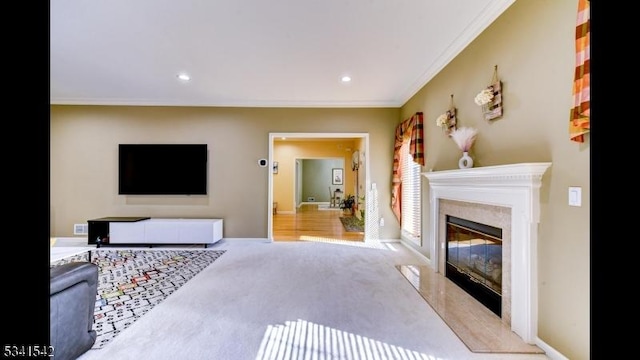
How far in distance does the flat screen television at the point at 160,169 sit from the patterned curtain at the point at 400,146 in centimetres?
349

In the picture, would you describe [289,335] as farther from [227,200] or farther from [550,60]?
[227,200]

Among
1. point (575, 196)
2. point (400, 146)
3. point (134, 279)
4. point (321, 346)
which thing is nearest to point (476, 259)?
point (575, 196)

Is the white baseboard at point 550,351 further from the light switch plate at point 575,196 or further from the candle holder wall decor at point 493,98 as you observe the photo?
the candle holder wall decor at point 493,98

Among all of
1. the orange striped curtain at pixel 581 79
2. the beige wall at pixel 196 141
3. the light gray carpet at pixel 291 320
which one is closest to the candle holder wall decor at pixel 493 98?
the orange striped curtain at pixel 581 79

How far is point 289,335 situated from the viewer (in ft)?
6.65

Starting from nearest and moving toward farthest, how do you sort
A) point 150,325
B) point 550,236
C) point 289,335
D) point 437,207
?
1. point 550,236
2. point 289,335
3. point 150,325
4. point 437,207

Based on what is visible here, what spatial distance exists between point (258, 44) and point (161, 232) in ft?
11.5

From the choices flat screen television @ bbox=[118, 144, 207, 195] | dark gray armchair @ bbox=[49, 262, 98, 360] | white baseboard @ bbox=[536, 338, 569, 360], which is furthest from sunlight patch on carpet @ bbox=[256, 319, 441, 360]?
flat screen television @ bbox=[118, 144, 207, 195]

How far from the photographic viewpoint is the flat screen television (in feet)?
16.4

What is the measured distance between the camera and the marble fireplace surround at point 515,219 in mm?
1923

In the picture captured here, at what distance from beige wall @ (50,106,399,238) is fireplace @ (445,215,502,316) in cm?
206

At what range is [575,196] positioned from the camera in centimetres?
166
